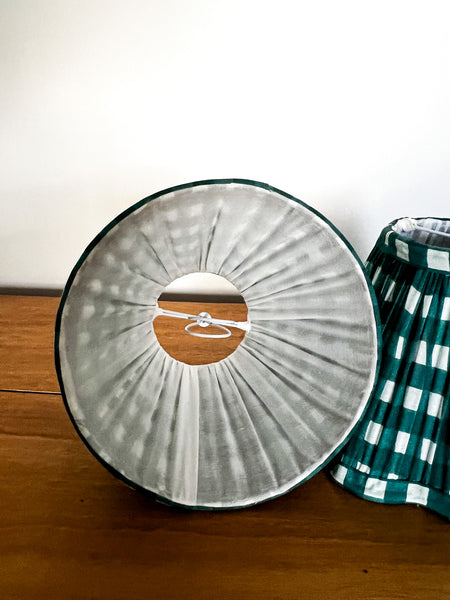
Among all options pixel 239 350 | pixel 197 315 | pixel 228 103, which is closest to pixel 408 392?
pixel 239 350

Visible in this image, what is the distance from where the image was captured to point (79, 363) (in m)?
0.47

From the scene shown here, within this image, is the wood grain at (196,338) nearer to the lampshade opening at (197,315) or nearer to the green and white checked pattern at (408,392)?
the lampshade opening at (197,315)

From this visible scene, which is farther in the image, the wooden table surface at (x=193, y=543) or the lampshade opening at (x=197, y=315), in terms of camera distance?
the lampshade opening at (x=197, y=315)

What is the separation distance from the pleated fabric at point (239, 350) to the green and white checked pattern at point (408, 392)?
0.12ft

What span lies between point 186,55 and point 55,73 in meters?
0.20

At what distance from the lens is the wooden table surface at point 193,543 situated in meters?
0.44

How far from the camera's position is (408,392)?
51 cm

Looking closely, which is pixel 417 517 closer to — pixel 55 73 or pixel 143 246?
pixel 143 246

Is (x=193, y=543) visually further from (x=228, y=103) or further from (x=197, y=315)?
(x=228, y=103)

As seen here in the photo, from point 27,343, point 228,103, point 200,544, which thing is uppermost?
point 228,103

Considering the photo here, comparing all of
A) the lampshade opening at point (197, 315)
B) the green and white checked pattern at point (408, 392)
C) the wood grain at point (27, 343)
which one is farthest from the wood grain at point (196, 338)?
the green and white checked pattern at point (408, 392)

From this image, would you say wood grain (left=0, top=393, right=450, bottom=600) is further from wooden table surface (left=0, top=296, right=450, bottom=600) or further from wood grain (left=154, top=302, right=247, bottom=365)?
wood grain (left=154, top=302, right=247, bottom=365)

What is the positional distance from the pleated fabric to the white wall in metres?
0.35

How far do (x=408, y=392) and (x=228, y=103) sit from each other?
1.64 feet
